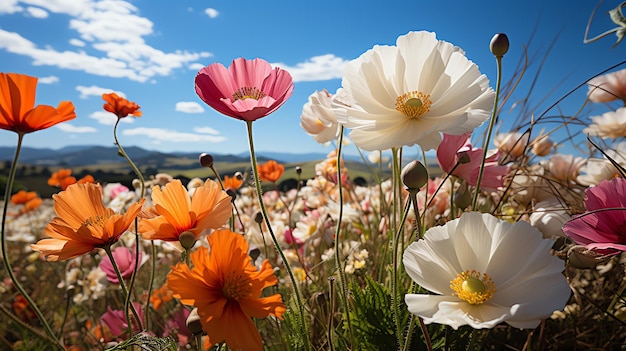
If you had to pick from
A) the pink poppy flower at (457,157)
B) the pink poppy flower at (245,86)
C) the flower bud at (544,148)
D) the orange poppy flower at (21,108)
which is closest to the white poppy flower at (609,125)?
the flower bud at (544,148)

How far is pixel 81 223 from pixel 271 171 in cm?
75

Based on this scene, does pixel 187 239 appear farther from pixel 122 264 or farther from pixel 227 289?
pixel 122 264

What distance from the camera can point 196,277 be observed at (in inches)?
16.1

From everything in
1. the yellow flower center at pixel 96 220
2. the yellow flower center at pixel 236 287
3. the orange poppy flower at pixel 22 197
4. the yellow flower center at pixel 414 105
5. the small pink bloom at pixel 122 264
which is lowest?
the orange poppy flower at pixel 22 197

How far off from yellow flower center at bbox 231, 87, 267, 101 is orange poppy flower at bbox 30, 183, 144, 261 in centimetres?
17

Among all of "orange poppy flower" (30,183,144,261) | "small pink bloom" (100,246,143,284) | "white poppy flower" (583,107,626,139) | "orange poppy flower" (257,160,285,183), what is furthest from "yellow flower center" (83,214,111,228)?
"white poppy flower" (583,107,626,139)

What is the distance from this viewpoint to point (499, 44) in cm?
45

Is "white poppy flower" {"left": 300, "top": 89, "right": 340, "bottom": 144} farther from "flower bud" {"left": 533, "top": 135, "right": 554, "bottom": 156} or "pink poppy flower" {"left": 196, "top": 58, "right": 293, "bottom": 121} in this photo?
"flower bud" {"left": 533, "top": 135, "right": 554, "bottom": 156}

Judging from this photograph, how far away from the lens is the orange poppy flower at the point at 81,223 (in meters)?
0.43

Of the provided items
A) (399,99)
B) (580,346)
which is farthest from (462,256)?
(580,346)

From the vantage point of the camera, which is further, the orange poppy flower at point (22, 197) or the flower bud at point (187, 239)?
the orange poppy flower at point (22, 197)

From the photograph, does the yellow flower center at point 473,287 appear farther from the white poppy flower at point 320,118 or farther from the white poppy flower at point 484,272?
the white poppy flower at point 320,118

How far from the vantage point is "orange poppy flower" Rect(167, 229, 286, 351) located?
0.40 meters

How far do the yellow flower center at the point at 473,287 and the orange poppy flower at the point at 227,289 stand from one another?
0.56 ft
